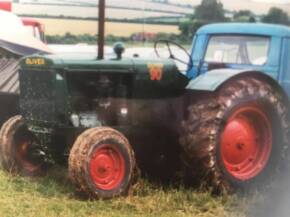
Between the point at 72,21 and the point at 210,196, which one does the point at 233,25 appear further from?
the point at 72,21

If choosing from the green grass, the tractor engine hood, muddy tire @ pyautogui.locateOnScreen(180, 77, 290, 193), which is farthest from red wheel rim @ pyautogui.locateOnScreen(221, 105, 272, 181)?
the tractor engine hood

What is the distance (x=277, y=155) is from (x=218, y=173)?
2.07 feet

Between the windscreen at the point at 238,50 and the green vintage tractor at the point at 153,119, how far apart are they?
24 mm

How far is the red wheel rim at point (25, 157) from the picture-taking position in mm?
5664

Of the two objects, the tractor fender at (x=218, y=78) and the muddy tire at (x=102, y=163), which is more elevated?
the tractor fender at (x=218, y=78)

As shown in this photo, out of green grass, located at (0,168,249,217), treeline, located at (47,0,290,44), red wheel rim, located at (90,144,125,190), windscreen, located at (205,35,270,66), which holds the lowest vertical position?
green grass, located at (0,168,249,217)

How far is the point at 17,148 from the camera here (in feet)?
18.5

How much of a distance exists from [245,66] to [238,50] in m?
0.19

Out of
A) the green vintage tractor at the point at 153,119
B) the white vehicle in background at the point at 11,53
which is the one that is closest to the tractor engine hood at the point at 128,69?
the green vintage tractor at the point at 153,119

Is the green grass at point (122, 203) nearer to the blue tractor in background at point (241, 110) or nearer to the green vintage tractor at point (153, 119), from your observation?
the green vintage tractor at point (153, 119)

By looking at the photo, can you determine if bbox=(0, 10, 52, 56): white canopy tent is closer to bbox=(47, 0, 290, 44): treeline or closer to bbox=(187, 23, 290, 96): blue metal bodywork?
bbox=(47, 0, 290, 44): treeline

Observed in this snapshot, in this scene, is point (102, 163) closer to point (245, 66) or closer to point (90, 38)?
point (245, 66)

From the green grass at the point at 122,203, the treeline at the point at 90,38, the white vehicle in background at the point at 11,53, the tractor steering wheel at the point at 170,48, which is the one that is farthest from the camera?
the white vehicle in background at the point at 11,53

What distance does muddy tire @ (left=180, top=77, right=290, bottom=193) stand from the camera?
4867 mm
